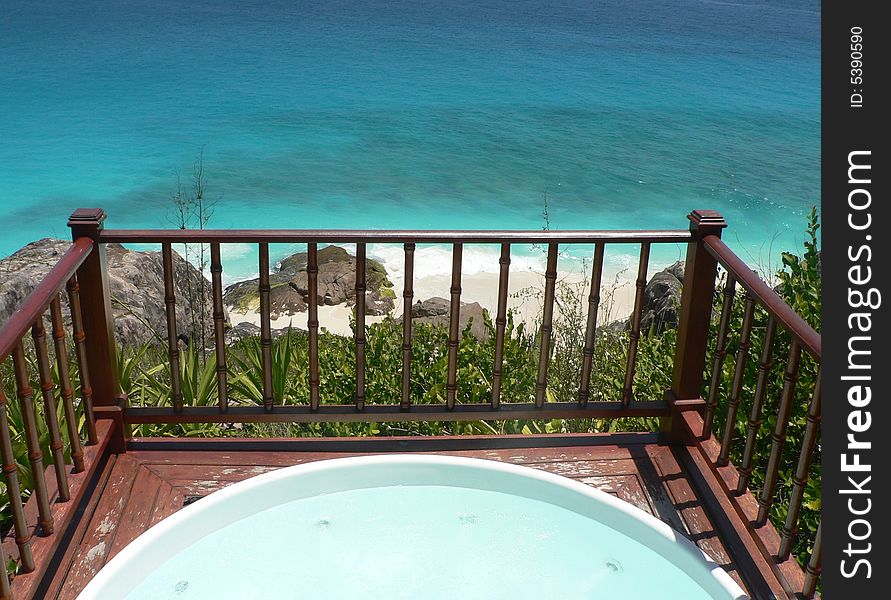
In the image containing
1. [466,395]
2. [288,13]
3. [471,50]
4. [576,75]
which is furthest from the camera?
[288,13]

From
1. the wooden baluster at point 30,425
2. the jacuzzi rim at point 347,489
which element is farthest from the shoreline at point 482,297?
the wooden baluster at point 30,425

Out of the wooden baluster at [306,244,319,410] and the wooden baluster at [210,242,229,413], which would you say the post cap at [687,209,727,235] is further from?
the wooden baluster at [210,242,229,413]

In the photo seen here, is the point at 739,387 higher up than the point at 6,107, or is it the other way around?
the point at 739,387

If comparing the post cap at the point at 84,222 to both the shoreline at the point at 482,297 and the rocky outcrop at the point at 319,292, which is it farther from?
the rocky outcrop at the point at 319,292

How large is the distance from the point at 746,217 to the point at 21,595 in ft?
46.1

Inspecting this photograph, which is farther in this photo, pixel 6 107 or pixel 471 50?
pixel 471 50

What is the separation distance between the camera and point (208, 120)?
1931cm

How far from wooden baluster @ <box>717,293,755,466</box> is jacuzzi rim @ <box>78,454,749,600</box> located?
1.25ft

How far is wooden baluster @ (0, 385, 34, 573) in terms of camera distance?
2252mm

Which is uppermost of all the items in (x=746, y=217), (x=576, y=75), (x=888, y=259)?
(x=888, y=259)

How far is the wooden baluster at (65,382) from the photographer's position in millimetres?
2695

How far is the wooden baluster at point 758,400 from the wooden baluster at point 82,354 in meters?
2.32

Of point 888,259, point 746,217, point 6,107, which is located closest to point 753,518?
point 888,259

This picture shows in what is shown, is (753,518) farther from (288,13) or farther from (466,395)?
(288,13)
